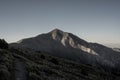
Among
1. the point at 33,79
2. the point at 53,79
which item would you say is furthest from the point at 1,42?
the point at 33,79

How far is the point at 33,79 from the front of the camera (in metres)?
27.4

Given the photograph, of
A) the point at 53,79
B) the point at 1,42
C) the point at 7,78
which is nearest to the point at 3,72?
the point at 7,78

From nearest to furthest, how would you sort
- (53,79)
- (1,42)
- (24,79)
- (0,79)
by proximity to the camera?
(0,79)
(24,79)
(53,79)
(1,42)

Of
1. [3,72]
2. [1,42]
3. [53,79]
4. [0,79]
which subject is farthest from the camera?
[1,42]

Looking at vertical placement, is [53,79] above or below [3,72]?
below

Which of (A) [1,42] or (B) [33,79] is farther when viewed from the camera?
(A) [1,42]

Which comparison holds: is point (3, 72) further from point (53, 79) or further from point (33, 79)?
point (53, 79)

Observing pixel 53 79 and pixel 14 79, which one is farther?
pixel 53 79

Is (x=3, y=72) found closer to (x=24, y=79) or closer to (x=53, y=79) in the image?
(x=24, y=79)

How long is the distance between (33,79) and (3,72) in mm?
4769

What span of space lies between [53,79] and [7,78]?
12.3 m

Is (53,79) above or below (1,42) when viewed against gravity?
below

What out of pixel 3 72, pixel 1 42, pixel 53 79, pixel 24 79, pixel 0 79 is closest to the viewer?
pixel 0 79

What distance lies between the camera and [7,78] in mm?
23516
